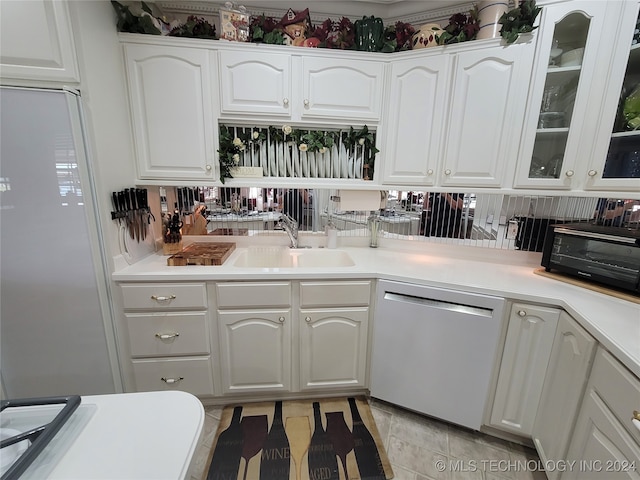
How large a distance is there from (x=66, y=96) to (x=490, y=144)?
2102mm

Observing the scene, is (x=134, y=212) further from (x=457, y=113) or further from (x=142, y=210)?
(x=457, y=113)

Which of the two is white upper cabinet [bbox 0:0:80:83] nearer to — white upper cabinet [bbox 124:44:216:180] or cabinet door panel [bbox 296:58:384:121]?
white upper cabinet [bbox 124:44:216:180]

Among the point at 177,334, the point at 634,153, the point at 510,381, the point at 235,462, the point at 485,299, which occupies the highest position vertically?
the point at 634,153

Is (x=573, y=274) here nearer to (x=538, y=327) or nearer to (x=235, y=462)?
(x=538, y=327)

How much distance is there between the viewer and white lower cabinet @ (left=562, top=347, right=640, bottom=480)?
0.83 m

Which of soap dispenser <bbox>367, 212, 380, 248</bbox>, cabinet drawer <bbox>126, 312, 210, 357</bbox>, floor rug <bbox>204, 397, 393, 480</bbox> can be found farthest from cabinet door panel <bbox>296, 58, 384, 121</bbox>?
floor rug <bbox>204, 397, 393, 480</bbox>

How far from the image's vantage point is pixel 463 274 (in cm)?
158

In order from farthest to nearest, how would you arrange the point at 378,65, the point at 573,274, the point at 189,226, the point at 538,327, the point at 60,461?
the point at 189,226 < the point at 378,65 < the point at 573,274 < the point at 538,327 < the point at 60,461

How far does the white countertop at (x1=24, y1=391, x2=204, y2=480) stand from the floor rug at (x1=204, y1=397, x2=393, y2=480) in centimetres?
102

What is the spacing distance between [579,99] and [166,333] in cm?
248

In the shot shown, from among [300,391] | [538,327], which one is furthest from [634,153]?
[300,391]

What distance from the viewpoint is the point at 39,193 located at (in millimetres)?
1215

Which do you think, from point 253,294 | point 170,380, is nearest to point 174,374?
point 170,380

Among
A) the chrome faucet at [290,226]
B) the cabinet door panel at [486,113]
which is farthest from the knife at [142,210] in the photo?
the cabinet door panel at [486,113]
